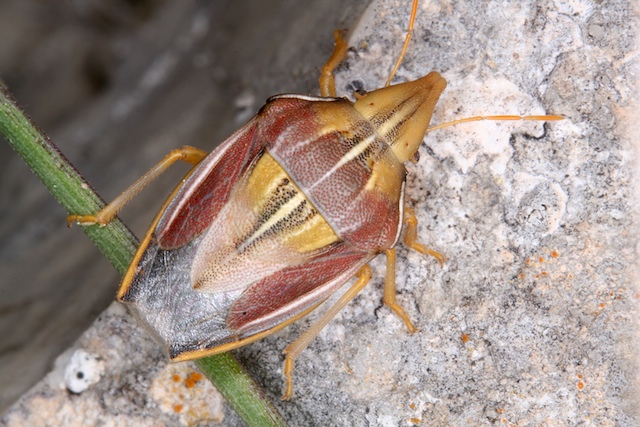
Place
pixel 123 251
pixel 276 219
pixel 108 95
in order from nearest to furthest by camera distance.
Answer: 1. pixel 276 219
2. pixel 123 251
3. pixel 108 95

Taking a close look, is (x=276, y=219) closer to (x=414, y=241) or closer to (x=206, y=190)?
(x=206, y=190)

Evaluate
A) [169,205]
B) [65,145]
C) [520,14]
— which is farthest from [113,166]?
[520,14]

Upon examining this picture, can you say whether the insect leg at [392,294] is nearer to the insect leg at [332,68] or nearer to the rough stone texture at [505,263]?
the rough stone texture at [505,263]

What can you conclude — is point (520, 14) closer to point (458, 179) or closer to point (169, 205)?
point (458, 179)

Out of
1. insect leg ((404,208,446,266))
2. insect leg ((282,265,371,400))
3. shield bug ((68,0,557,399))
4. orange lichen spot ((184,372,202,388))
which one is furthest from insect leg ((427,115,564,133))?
orange lichen spot ((184,372,202,388))

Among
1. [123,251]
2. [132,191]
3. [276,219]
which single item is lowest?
[276,219]

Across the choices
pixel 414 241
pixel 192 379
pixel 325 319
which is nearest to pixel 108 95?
A: pixel 192 379

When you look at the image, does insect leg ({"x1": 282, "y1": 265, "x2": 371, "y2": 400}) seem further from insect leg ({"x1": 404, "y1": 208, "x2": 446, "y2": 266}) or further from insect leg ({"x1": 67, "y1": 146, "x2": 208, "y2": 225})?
insect leg ({"x1": 67, "y1": 146, "x2": 208, "y2": 225})
